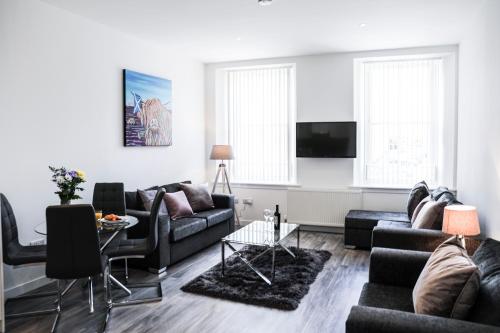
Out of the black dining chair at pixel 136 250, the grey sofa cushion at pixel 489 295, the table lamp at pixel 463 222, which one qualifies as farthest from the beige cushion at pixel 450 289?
the black dining chair at pixel 136 250

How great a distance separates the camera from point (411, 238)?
384cm

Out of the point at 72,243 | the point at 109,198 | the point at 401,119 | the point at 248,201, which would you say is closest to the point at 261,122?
the point at 248,201

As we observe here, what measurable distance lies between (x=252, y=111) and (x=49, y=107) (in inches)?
142

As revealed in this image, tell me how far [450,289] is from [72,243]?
251 cm

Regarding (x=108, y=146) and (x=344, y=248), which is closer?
(x=108, y=146)

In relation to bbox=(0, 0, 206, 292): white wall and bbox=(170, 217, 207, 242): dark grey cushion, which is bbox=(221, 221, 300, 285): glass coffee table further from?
bbox=(0, 0, 206, 292): white wall

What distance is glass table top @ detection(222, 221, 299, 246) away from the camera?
4.18m

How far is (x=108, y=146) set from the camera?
4.93 m

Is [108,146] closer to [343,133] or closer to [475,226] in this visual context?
[343,133]

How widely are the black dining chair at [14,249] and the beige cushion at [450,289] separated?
9.47 feet

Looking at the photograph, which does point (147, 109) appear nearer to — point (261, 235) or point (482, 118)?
point (261, 235)

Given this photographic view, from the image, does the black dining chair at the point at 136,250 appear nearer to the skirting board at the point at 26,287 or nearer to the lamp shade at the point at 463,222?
the skirting board at the point at 26,287

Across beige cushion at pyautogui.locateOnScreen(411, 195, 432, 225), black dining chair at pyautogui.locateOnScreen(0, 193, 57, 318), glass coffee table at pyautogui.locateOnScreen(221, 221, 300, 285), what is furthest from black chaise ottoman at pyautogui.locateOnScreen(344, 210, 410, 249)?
black dining chair at pyautogui.locateOnScreen(0, 193, 57, 318)

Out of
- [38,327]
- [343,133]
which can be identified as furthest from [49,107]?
[343,133]
